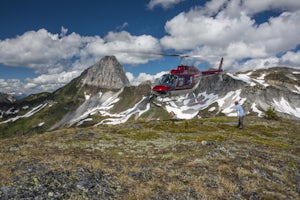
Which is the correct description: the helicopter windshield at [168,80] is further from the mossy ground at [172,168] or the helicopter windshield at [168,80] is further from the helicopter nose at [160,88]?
the mossy ground at [172,168]

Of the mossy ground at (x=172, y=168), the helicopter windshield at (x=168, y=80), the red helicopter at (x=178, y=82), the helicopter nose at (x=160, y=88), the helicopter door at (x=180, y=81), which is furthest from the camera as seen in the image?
the helicopter door at (x=180, y=81)

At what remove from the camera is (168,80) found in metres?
40.6

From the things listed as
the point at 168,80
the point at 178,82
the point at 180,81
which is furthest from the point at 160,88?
the point at 180,81

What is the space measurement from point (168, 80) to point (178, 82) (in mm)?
2036

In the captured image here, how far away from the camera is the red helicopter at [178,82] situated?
39888mm

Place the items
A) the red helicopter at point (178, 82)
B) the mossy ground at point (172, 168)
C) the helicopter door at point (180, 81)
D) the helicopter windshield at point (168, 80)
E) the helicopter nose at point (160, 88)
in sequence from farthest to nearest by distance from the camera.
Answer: the helicopter door at point (180, 81) < the helicopter windshield at point (168, 80) < the red helicopter at point (178, 82) < the helicopter nose at point (160, 88) < the mossy ground at point (172, 168)

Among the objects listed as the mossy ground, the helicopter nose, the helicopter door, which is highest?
the helicopter door

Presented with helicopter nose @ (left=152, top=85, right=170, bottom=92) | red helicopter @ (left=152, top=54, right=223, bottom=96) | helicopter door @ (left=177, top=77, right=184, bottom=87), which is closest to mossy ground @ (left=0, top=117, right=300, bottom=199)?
helicopter nose @ (left=152, top=85, right=170, bottom=92)

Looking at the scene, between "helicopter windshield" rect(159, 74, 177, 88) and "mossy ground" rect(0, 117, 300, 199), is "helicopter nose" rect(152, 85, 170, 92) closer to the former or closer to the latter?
"helicopter windshield" rect(159, 74, 177, 88)

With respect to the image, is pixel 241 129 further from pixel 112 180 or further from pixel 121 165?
pixel 112 180

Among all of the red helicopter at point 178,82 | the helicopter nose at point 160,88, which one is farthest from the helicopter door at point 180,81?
the helicopter nose at point 160,88

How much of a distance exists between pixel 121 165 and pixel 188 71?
30848mm

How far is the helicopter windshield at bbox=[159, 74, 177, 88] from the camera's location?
4041cm

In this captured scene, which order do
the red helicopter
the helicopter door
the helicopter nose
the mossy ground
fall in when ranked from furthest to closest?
the helicopter door → the red helicopter → the helicopter nose → the mossy ground
